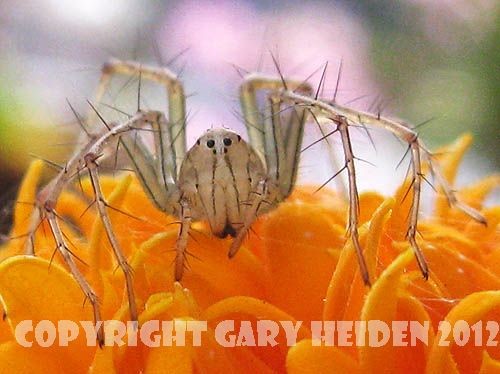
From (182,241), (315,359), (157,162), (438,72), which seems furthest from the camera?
(438,72)

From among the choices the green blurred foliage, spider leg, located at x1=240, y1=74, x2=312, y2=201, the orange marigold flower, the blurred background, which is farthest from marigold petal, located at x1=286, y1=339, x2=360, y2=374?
the green blurred foliage

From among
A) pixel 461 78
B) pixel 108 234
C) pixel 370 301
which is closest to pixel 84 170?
pixel 108 234

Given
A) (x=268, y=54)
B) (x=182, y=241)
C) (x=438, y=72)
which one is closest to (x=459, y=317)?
(x=182, y=241)

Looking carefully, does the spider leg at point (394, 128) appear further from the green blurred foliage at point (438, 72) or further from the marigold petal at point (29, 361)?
the green blurred foliage at point (438, 72)

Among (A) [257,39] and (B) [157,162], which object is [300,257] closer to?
(B) [157,162]

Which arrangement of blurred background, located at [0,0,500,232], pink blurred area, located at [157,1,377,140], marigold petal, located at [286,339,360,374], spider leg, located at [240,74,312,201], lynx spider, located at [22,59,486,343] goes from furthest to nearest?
1. pink blurred area, located at [157,1,377,140]
2. blurred background, located at [0,0,500,232]
3. spider leg, located at [240,74,312,201]
4. lynx spider, located at [22,59,486,343]
5. marigold petal, located at [286,339,360,374]

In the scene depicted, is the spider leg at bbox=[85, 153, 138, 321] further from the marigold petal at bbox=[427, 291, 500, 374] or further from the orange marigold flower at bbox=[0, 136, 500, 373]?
the marigold petal at bbox=[427, 291, 500, 374]

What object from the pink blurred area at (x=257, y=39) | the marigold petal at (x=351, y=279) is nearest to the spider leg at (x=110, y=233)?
the marigold petal at (x=351, y=279)
